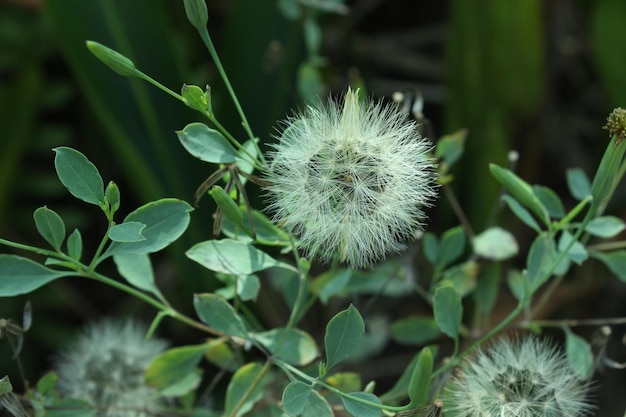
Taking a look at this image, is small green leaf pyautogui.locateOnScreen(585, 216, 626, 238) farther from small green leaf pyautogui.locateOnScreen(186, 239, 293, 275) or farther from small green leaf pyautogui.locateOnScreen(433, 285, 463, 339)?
small green leaf pyautogui.locateOnScreen(186, 239, 293, 275)

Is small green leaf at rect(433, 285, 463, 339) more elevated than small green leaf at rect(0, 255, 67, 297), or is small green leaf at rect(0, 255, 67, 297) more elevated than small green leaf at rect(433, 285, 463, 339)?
small green leaf at rect(0, 255, 67, 297)

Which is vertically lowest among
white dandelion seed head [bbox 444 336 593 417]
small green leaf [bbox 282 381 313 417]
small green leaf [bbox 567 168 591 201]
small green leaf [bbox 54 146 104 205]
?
white dandelion seed head [bbox 444 336 593 417]

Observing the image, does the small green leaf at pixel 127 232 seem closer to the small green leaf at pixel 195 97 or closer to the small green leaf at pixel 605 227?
the small green leaf at pixel 195 97

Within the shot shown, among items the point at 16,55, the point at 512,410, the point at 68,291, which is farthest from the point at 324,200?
the point at 16,55

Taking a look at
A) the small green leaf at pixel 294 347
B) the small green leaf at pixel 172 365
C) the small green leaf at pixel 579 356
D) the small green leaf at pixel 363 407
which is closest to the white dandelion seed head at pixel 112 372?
the small green leaf at pixel 172 365

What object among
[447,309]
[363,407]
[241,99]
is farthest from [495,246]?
[241,99]

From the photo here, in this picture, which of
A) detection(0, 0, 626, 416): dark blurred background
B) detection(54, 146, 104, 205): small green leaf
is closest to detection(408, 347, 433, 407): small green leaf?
detection(54, 146, 104, 205): small green leaf
